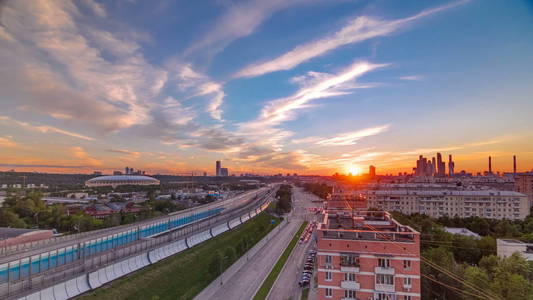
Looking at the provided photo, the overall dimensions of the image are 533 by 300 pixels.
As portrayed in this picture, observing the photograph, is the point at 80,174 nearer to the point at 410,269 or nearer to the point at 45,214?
the point at 45,214

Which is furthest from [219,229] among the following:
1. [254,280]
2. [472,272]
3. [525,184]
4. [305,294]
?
[525,184]

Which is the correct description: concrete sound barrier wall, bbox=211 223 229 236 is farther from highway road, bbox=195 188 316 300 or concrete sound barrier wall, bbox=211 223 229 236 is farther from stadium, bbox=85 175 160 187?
stadium, bbox=85 175 160 187

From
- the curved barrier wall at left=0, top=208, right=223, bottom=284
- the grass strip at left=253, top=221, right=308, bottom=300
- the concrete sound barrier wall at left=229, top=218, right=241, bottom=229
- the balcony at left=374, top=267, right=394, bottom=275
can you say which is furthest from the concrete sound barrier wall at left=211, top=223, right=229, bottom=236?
the balcony at left=374, top=267, right=394, bottom=275

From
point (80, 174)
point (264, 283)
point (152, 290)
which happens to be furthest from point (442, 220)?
point (80, 174)

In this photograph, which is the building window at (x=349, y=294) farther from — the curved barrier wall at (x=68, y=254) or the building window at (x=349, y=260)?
the curved barrier wall at (x=68, y=254)

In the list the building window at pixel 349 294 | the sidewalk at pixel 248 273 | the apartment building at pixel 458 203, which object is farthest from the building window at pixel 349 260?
the apartment building at pixel 458 203

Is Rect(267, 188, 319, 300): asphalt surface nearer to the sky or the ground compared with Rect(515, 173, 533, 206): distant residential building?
nearer to the ground

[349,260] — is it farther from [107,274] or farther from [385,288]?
[107,274]
